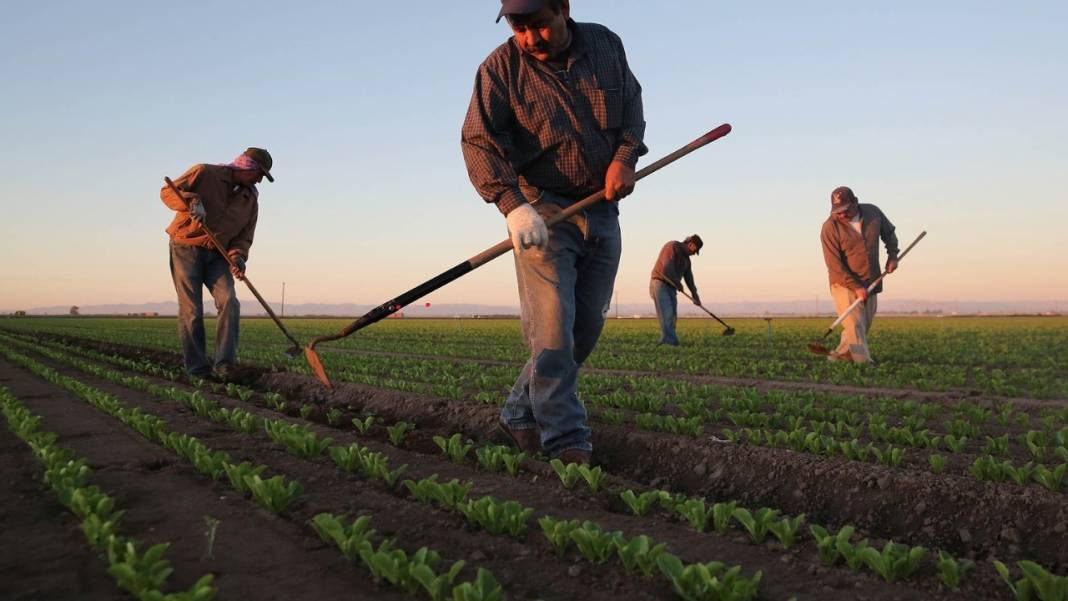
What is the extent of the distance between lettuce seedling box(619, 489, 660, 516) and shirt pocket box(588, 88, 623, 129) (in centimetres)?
196

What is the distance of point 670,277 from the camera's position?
1473 centimetres

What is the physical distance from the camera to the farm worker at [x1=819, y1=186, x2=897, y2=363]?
32.5ft

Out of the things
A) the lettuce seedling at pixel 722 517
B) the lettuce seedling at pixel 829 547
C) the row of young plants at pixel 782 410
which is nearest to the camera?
the lettuce seedling at pixel 829 547

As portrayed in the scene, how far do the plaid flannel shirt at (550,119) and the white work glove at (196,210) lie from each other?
15.7 feet

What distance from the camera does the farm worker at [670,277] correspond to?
1476 centimetres

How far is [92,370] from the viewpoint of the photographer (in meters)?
8.75

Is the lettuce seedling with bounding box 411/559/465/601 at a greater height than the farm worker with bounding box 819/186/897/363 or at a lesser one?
lesser

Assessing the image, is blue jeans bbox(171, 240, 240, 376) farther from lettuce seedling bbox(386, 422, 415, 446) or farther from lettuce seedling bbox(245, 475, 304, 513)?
lettuce seedling bbox(245, 475, 304, 513)

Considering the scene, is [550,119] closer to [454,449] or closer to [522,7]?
[522,7]

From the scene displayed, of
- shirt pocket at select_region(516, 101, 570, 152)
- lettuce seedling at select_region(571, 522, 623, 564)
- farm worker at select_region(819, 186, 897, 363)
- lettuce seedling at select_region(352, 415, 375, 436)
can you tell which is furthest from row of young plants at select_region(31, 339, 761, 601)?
farm worker at select_region(819, 186, 897, 363)

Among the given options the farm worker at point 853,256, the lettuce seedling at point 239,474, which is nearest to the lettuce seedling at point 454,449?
the lettuce seedling at point 239,474

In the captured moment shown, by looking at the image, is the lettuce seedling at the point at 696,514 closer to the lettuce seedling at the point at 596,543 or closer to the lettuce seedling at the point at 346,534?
the lettuce seedling at the point at 596,543

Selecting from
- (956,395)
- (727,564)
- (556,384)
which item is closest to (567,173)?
(556,384)

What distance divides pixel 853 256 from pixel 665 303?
16.5 ft
